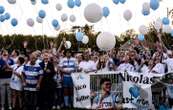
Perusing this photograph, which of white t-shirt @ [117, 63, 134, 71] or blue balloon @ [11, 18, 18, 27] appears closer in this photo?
white t-shirt @ [117, 63, 134, 71]

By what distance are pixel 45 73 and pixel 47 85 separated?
0.41m

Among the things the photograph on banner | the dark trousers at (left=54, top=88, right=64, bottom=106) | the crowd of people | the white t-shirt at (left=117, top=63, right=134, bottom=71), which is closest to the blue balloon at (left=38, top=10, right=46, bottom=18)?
the crowd of people

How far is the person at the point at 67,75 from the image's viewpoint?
50.9 feet

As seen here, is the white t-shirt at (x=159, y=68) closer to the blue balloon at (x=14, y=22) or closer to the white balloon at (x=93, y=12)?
the white balloon at (x=93, y=12)

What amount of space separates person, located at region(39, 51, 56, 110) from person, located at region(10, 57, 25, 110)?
0.63 meters

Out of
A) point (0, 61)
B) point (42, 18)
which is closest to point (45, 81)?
point (0, 61)

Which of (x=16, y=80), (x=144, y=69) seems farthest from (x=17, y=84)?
(x=144, y=69)

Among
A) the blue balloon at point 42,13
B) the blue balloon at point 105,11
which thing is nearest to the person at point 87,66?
the blue balloon at point 105,11

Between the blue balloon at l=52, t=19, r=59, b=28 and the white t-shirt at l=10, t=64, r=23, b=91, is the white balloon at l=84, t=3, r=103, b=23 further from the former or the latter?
the blue balloon at l=52, t=19, r=59, b=28

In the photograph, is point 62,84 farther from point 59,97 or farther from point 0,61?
point 0,61

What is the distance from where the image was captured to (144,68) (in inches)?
572

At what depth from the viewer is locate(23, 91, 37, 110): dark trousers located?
14.9 meters

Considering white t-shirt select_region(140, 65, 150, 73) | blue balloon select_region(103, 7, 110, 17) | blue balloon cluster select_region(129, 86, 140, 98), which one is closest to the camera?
blue balloon cluster select_region(129, 86, 140, 98)

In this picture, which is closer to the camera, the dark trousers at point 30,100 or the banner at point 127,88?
the banner at point 127,88
